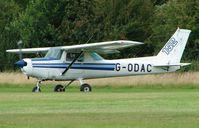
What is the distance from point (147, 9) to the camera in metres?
65.1

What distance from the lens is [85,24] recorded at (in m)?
65.8

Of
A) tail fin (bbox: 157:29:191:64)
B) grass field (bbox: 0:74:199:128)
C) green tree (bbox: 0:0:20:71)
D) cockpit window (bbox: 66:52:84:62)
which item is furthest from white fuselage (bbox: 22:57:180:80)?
green tree (bbox: 0:0:20:71)

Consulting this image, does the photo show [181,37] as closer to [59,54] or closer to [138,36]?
[59,54]

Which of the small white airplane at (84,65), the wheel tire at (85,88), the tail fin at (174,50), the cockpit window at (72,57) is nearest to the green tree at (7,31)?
the small white airplane at (84,65)

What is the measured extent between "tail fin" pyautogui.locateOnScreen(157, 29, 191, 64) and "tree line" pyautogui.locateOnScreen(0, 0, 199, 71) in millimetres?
19039

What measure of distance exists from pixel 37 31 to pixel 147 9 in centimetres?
938

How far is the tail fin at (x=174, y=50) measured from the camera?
41250mm

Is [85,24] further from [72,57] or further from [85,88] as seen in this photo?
[85,88]

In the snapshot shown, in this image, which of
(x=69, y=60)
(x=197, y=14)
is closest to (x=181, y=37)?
(x=69, y=60)

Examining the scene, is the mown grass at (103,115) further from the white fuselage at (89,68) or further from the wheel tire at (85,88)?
the white fuselage at (89,68)

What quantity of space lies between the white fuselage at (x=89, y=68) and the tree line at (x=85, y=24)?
20630mm

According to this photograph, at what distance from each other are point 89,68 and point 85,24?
26.6 m

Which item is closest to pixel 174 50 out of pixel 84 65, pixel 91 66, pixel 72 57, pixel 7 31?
pixel 91 66

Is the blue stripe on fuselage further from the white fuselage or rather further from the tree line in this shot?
the tree line
